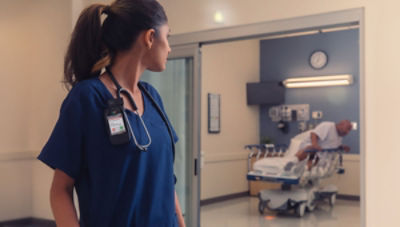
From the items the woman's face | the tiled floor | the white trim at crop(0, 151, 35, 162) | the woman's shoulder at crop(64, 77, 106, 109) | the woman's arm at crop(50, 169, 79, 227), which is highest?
the woman's face

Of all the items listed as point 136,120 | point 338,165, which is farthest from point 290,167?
point 136,120

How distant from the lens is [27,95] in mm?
5773

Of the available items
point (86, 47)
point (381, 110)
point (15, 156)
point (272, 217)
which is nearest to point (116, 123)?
point (86, 47)

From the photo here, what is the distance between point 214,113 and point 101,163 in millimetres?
6496

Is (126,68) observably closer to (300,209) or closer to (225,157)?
(300,209)

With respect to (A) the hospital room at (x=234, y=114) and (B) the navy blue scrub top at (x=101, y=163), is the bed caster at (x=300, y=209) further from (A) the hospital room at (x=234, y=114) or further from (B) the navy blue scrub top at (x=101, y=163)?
(B) the navy blue scrub top at (x=101, y=163)

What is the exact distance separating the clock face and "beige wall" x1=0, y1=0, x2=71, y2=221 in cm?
456

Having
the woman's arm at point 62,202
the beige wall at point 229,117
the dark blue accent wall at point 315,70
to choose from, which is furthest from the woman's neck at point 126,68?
the dark blue accent wall at point 315,70

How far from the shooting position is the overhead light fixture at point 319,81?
25.7 ft

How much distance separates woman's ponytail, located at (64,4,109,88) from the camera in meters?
1.23

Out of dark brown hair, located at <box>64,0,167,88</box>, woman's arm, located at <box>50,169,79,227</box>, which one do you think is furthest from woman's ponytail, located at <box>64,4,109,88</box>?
woman's arm, located at <box>50,169,79,227</box>

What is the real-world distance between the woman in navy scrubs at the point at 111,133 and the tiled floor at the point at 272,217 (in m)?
4.83

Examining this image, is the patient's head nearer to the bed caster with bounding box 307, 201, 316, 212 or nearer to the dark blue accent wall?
the dark blue accent wall

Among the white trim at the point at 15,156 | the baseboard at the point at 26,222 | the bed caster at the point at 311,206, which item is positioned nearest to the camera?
the baseboard at the point at 26,222
